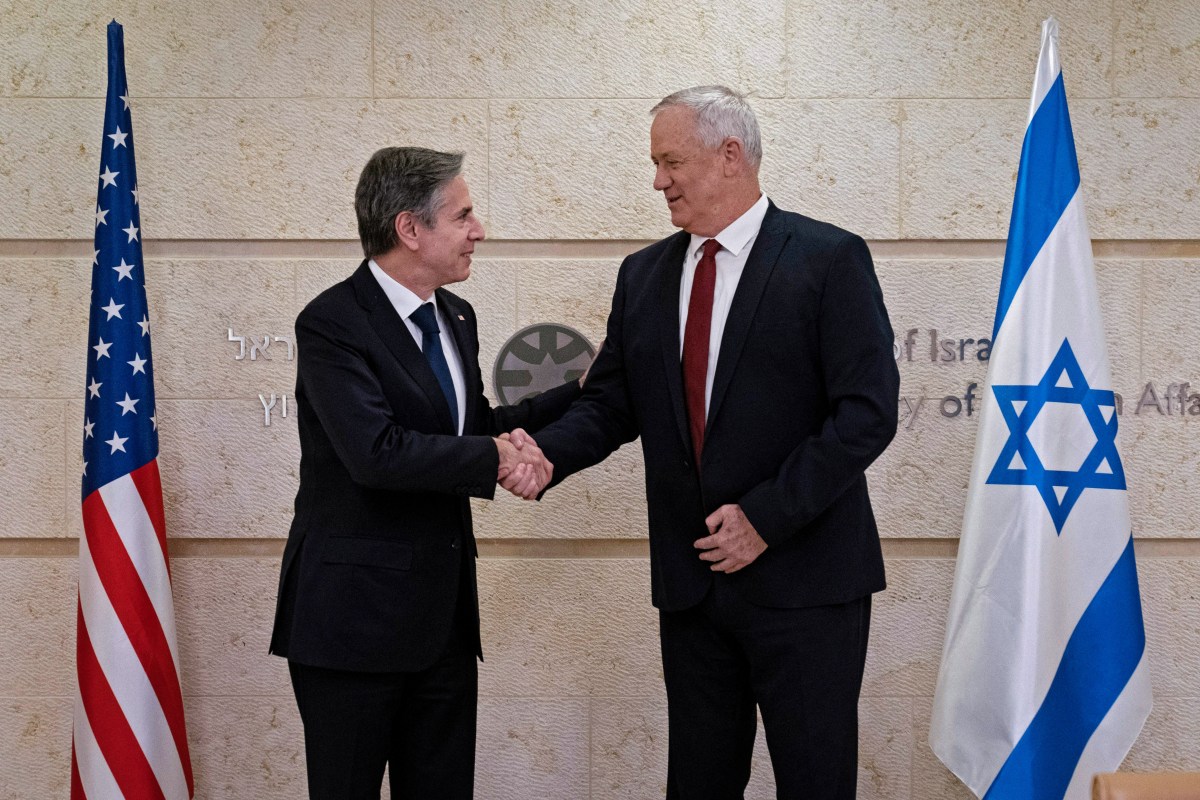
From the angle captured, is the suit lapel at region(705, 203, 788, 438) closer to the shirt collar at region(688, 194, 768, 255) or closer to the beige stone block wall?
the shirt collar at region(688, 194, 768, 255)

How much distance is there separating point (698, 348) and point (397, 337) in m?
0.64

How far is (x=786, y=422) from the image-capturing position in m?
2.24

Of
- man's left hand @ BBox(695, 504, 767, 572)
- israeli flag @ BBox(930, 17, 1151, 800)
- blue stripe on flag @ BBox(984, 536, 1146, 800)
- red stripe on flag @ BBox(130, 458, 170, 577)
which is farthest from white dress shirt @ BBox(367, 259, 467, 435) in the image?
blue stripe on flag @ BBox(984, 536, 1146, 800)

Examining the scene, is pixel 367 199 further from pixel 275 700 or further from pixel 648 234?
pixel 275 700

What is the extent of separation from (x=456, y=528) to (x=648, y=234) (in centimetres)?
120

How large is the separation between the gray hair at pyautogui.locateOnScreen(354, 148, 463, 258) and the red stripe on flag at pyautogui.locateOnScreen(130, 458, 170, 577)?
1.03 metres

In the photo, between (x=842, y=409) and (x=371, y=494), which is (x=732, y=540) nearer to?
(x=842, y=409)

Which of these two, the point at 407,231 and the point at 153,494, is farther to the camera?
the point at 153,494

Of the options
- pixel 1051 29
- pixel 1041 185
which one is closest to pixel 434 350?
pixel 1041 185

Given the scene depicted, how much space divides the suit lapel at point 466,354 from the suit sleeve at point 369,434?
17 centimetres

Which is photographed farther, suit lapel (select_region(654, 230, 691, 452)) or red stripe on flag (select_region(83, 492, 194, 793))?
red stripe on flag (select_region(83, 492, 194, 793))

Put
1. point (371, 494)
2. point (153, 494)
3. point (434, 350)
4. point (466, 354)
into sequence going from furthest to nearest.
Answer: point (153, 494) < point (466, 354) < point (434, 350) < point (371, 494)

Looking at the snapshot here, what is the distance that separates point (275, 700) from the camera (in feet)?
10.7

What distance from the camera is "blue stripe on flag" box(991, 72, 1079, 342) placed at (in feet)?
9.35
